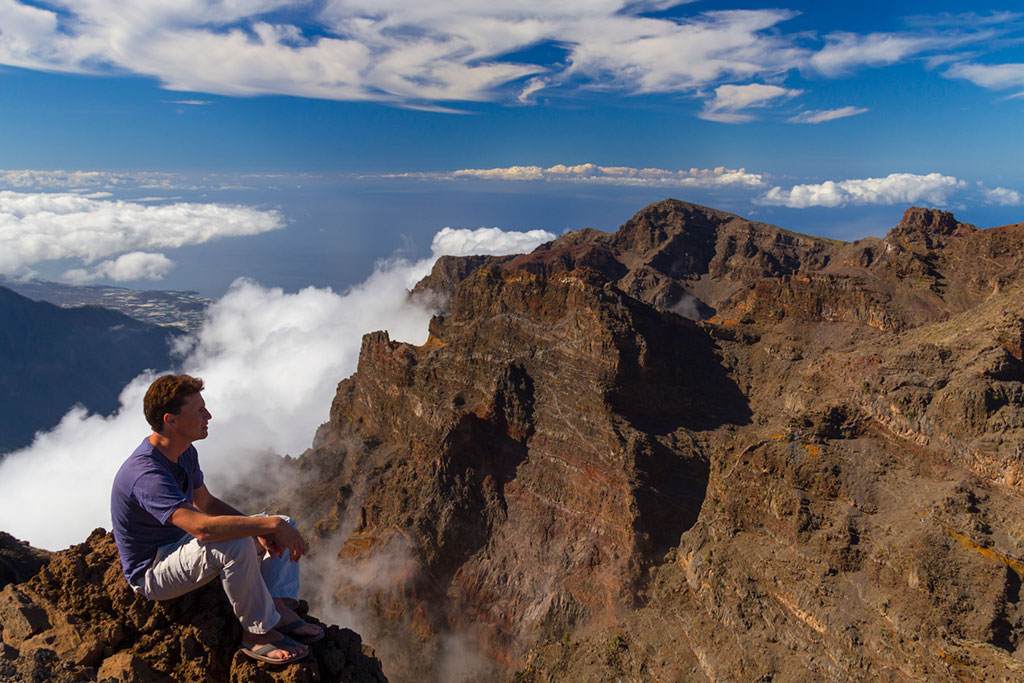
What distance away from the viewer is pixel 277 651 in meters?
7.05

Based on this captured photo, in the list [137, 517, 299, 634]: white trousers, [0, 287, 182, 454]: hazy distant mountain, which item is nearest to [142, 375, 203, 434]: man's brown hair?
[137, 517, 299, 634]: white trousers

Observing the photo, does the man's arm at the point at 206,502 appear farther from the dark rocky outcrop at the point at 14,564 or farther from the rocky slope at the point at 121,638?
the dark rocky outcrop at the point at 14,564

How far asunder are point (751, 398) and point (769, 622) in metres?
22.0

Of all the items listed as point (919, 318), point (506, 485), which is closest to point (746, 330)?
point (919, 318)

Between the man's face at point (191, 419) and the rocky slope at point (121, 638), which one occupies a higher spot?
the man's face at point (191, 419)

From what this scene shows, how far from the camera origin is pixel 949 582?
20.0 meters

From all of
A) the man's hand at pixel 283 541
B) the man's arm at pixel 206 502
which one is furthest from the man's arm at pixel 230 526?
the man's arm at pixel 206 502

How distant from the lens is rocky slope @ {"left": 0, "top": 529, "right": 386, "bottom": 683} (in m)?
7.26

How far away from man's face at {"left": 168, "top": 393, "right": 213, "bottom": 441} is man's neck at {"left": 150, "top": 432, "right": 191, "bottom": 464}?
111 mm

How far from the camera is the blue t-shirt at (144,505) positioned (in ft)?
22.0

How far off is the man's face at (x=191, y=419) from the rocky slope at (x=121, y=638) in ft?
7.88

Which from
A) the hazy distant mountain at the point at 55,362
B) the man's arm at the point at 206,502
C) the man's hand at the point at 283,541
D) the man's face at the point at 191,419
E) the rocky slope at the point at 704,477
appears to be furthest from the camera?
the hazy distant mountain at the point at 55,362

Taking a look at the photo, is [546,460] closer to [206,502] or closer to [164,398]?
[206,502]

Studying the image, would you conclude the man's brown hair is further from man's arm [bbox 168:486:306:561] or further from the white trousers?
the white trousers
